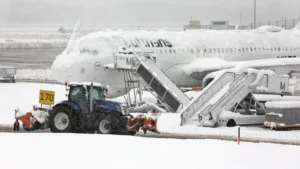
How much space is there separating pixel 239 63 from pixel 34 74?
3278 centimetres

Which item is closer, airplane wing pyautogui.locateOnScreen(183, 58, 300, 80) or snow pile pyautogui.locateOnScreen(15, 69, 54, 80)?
airplane wing pyautogui.locateOnScreen(183, 58, 300, 80)

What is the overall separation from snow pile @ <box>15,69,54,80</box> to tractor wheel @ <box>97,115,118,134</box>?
38257mm

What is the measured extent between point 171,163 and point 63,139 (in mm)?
5782

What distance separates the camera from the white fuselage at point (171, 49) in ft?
122

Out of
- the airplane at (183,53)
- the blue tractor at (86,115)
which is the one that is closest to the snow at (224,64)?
the airplane at (183,53)

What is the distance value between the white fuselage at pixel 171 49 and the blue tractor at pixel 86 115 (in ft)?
30.1

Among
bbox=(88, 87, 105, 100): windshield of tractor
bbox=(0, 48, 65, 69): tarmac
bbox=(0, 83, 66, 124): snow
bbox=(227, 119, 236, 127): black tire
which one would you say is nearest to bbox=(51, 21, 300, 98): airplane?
bbox=(0, 83, 66, 124): snow

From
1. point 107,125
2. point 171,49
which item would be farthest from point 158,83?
point 107,125

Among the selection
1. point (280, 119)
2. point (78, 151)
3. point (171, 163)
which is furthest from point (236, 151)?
point (280, 119)

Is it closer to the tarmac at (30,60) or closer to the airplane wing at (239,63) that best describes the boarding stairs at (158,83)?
the airplane wing at (239,63)

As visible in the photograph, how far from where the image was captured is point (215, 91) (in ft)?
109

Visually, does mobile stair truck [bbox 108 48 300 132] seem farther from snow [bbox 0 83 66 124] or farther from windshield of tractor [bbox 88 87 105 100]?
snow [bbox 0 83 66 124]

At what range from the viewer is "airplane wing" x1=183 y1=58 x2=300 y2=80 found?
39.3 meters

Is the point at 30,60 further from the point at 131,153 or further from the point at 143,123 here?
the point at 131,153
